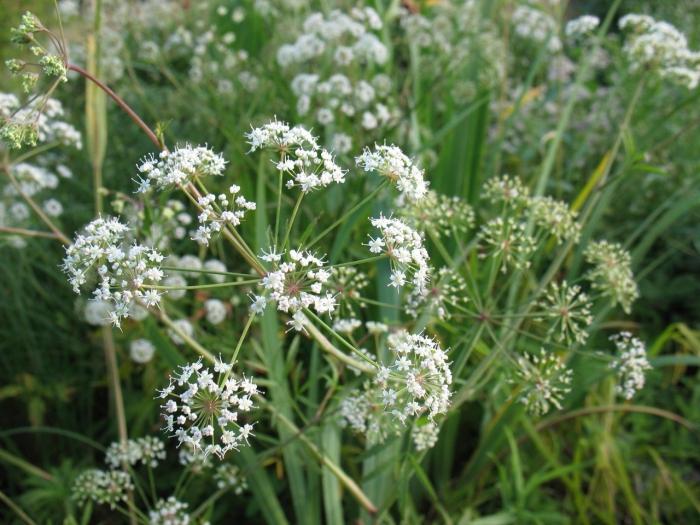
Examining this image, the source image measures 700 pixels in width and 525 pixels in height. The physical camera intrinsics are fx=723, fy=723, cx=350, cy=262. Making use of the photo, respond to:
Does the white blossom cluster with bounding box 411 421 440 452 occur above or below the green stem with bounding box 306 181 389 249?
below

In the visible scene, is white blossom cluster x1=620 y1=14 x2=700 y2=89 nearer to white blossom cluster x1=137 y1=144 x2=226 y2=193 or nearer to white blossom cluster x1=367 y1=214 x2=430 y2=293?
white blossom cluster x1=367 y1=214 x2=430 y2=293

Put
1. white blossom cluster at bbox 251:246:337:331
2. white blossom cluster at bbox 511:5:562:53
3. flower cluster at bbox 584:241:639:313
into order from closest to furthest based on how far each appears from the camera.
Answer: white blossom cluster at bbox 251:246:337:331 < flower cluster at bbox 584:241:639:313 < white blossom cluster at bbox 511:5:562:53

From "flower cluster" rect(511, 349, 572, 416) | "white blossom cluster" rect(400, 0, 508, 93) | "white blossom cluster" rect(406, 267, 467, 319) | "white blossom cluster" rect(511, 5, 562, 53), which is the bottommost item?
"flower cluster" rect(511, 349, 572, 416)

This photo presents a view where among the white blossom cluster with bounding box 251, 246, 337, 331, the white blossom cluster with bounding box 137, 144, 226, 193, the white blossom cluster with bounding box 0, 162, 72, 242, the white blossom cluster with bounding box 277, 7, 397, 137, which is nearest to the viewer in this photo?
the white blossom cluster with bounding box 251, 246, 337, 331

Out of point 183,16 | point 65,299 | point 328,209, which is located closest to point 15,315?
point 65,299

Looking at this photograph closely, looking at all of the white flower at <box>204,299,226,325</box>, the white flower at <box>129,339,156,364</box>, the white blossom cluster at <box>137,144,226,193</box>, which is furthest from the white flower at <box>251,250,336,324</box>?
the white flower at <box>129,339,156,364</box>

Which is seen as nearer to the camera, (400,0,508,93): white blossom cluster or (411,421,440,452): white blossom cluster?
(411,421,440,452): white blossom cluster

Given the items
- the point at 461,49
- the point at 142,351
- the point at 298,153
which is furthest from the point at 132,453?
the point at 461,49
